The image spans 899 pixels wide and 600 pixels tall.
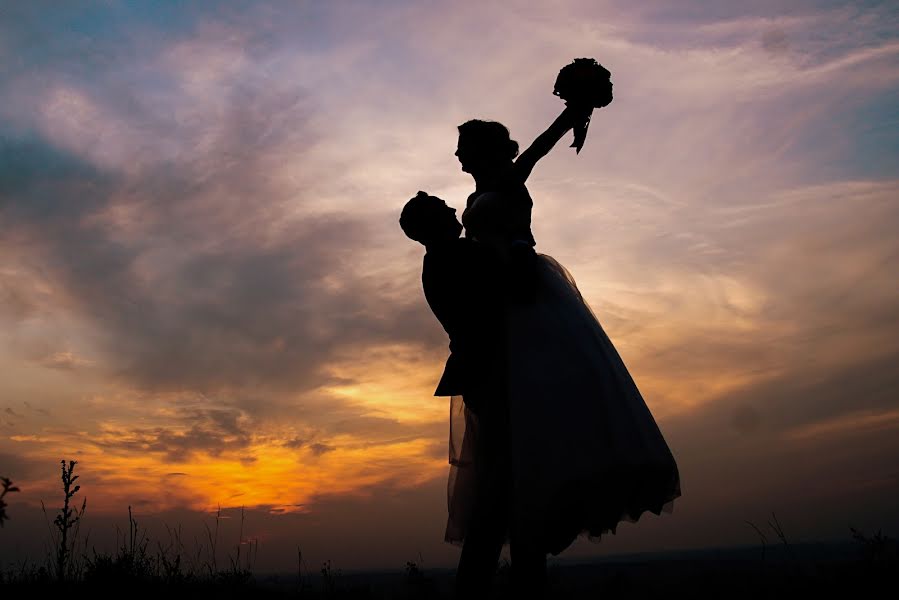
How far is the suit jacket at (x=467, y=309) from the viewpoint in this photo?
3.30 meters

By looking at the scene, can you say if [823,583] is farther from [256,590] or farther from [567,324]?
[256,590]

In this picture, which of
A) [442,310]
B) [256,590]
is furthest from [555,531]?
[256,590]

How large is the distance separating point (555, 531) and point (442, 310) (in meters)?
1.13

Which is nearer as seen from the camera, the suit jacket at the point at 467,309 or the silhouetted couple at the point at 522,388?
the silhouetted couple at the point at 522,388

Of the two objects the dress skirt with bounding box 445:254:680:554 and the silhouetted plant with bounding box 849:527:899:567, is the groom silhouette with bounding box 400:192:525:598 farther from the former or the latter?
the silhouetted plant with bounding box 849:527:899:567

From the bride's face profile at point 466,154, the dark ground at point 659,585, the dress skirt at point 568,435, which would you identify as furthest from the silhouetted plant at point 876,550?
the bride's face profile at point 466,154

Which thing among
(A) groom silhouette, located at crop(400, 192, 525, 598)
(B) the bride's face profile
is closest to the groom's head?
(A) groom silhouette, located at crop(400, 192, 525, 598)

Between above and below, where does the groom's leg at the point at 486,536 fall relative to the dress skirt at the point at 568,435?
below

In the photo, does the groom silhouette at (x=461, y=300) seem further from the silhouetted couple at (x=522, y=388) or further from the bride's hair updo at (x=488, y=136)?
the bride's hair updo at (x=488, y=136)

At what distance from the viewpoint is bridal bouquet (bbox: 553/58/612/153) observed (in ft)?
12.0

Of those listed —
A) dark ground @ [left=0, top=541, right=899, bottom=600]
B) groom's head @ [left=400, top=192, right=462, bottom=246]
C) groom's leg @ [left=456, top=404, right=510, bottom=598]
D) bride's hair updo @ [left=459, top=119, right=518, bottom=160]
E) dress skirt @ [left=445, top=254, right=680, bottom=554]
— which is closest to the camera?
dress skirt @ [left=445, top=254, right=680, bottom=554]

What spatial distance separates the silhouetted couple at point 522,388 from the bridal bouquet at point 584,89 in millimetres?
16

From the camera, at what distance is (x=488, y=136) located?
3602 millimetres

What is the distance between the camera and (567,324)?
320cm
